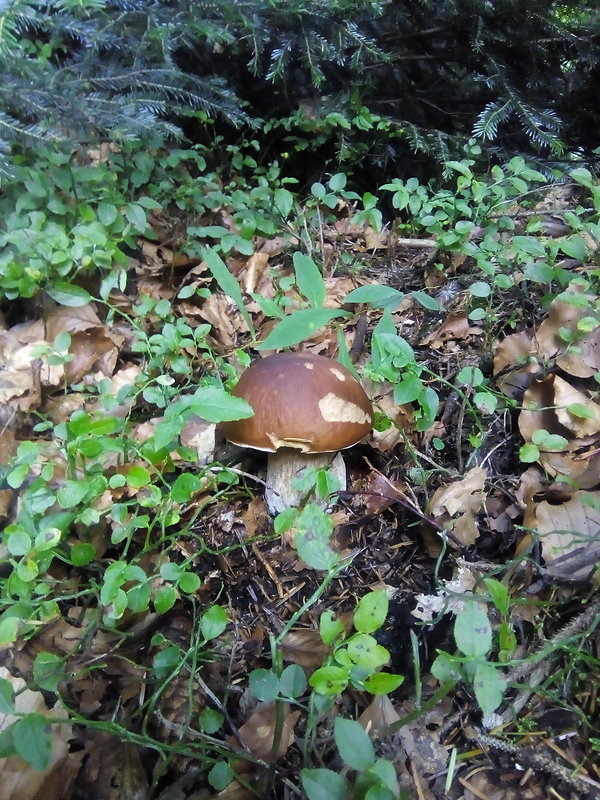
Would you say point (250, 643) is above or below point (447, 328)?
below

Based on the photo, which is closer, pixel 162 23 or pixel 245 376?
pixel 245 376

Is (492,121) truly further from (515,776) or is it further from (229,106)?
(515,776)

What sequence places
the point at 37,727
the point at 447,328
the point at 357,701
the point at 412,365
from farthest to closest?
the point at 447,328 → the point at 412,365 → the point at 357,701 → the point at 37,727

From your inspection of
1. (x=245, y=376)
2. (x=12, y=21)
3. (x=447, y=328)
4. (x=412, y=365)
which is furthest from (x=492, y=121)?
(x=12, y=21)

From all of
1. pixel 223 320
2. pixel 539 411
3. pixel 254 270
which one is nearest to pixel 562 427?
pixel 539 411

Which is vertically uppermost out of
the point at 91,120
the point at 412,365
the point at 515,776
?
the point at 91,120

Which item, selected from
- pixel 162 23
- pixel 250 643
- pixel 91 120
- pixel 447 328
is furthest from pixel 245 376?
pixel 162 23

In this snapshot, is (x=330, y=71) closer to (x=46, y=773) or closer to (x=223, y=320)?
(x=223, y=320)

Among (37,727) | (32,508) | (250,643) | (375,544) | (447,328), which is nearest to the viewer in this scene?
(37,727)
